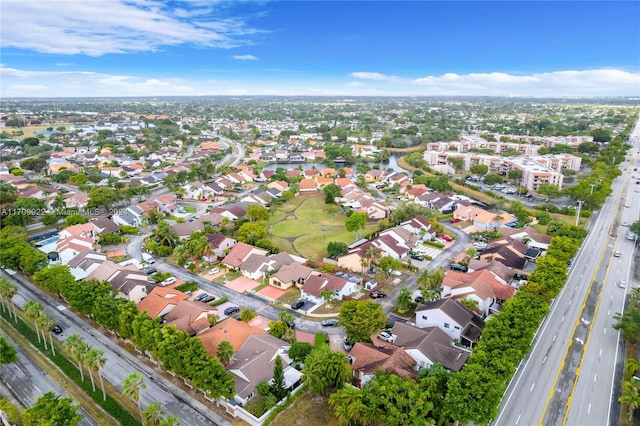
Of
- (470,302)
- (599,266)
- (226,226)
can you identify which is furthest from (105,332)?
(599,266)

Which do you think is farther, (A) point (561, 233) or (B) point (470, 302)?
(A) point (561, 233)

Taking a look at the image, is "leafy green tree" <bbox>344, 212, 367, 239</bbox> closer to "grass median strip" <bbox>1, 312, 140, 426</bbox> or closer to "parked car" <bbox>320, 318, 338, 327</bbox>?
"parked car" <bbox>320, 318, 338, 327</bbox>

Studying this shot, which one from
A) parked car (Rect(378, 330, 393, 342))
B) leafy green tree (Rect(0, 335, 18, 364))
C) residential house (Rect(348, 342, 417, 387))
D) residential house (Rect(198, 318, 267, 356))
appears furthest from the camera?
parked car (Rect(378, 330, 393, 342))

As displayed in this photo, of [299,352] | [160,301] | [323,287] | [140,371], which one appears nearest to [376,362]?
[299,352]

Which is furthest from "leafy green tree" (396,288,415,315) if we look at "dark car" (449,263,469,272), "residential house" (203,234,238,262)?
"residential house" (203,234,238,262)

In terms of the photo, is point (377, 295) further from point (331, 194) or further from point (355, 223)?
point (331, 194)

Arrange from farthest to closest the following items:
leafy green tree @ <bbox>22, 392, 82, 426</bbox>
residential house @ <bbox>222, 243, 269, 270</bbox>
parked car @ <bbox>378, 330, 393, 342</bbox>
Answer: residential house @ <bbox>222, 243, 269, 270</bbox> < parked car @ <bbox>378, 330, 393, 342</bbox> < leafy green tree @ <bbox>22, 392, 82, 426</bbox>

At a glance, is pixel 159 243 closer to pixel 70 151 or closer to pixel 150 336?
pixel 150 336

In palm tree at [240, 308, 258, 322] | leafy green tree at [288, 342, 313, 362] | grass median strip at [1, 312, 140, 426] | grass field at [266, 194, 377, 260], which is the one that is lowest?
grass field at [266, 194, 377, 260]
